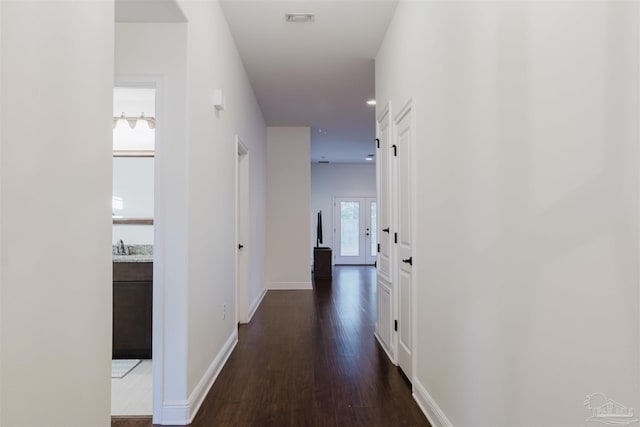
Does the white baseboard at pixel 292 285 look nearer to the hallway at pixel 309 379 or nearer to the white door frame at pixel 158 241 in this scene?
the hallway at pixel 309 379

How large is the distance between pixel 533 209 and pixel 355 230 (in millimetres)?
9781

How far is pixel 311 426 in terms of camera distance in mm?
2205

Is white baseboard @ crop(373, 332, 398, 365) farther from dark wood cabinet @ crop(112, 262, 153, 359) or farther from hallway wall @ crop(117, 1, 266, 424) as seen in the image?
dark wood cabinet @ crop(112, 262, 153, 359)

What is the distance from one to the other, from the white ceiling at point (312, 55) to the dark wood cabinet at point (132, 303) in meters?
2.27

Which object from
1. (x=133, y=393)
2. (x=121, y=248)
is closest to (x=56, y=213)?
(x=133, y=393)

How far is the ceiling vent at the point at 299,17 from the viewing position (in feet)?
10.3

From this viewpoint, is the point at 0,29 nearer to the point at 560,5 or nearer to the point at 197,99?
the point at 560,5

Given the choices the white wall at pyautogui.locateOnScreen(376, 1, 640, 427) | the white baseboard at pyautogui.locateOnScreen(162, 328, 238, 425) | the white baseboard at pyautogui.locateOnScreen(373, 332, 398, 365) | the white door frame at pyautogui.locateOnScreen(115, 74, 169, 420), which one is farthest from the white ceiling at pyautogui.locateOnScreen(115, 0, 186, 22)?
the white baseboard at pyautogui.locateOnScreen(373, 332, 398, 365)

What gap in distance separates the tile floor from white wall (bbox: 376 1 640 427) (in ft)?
6.04

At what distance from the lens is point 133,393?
2.65 metres

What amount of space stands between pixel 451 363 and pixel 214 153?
7.11 ft

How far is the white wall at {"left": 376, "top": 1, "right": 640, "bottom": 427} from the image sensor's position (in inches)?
36.8

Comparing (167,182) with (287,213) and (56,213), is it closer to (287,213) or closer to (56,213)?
(56,213)

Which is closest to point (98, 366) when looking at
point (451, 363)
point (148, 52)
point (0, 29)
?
point (0, 29)
